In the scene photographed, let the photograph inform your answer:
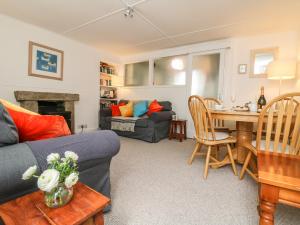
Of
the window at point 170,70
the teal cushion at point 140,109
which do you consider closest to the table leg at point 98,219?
the teal cushion at point 140,109

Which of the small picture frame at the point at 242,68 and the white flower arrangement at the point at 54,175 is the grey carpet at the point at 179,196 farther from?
the small picture frame at the point at 242,68

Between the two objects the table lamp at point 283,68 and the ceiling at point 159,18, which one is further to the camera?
the table lamp at point 283,68

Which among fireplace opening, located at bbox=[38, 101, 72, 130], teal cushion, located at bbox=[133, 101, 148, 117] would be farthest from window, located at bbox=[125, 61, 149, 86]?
fireplace opening, located at bbox=[38, 101, 72, 130]

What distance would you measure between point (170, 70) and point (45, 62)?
2.88 meters

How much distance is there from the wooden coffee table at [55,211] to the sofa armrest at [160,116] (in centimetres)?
267

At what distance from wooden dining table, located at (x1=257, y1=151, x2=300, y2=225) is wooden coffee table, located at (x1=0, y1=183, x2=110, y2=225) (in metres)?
0.77

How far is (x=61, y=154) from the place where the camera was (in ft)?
2.77

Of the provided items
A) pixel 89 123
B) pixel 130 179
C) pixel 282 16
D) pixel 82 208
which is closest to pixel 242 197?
pixel 130 179

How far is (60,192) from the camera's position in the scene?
0.62 metres

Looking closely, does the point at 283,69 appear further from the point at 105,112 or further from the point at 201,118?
the point at 105,112

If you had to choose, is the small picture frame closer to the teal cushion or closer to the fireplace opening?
the teal cushion

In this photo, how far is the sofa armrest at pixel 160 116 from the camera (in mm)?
3355

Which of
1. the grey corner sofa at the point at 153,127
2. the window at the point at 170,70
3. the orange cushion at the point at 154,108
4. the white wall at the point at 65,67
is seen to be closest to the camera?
the white wall at the point at 65,67

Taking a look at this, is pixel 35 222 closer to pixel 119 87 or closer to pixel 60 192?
pixel 60 192
